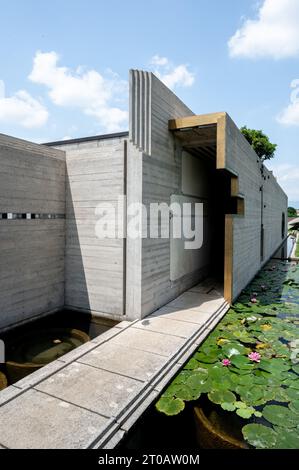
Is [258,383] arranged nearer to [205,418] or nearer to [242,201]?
[205,418]

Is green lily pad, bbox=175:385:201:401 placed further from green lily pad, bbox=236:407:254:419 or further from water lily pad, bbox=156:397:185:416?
green lily pad, bbox=236:407:254:419

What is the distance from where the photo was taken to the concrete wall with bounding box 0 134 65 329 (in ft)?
15.9

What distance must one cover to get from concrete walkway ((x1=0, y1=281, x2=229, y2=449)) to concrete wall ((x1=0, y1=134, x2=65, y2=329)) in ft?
5.59

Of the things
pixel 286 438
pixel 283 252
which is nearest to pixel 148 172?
pixel 286 438

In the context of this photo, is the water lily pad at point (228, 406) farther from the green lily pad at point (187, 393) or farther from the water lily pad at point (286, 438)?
the water lily pad at point (286, 438)

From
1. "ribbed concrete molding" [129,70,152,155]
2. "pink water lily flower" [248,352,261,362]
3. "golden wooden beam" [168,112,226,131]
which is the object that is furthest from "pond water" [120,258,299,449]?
"golden wooden beam" [168,112,226,131]

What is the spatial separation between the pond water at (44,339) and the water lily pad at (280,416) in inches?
108

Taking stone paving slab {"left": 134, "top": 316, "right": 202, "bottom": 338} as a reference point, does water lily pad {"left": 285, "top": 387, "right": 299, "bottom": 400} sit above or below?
below

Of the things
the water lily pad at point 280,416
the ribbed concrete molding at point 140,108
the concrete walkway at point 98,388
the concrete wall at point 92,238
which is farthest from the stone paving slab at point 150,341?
the ribbed concrete molding at point 140,108

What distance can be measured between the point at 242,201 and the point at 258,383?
5.05 m

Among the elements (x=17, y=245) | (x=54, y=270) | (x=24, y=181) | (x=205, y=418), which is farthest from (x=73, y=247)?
(x=205, y=418)

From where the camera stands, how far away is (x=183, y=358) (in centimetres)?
392

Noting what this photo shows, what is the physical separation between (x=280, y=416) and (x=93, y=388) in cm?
193

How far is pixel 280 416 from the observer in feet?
9.30
